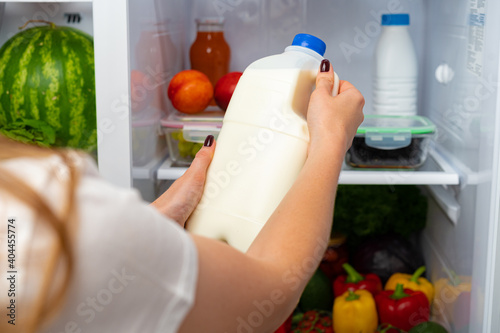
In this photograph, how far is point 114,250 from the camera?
0.43 metres

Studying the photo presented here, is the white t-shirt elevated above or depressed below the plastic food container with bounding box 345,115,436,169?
above

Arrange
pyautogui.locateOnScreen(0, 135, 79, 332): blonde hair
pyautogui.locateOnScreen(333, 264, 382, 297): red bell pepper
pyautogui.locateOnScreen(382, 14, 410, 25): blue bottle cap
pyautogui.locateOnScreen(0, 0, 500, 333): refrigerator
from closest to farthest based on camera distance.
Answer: pyautogui.locateOnScreen(0, 135, 79, 332): blonde hair, pyautogui.locateOnScreen(0, 0, 500, 333): refrigerator, pyautogui.locateOnScreen(382, 14, 410, 25): blue bottle cap, pyautogui.locateOnScreen(333, 264, 382, 297): red bell pepper

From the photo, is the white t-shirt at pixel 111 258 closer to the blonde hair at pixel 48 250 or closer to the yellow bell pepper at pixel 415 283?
the blonde hair at pixel 48 250

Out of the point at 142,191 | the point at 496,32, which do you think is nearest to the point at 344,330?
the point at 142,191

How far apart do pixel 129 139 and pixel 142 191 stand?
0.13m

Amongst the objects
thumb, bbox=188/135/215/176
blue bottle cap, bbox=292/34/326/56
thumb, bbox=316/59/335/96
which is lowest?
thumb, bbox=188/135/215/176

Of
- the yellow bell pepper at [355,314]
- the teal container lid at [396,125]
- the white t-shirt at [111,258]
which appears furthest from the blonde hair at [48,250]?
the yellow bell pepper at [355,314]

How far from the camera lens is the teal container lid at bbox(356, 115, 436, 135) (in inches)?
47.2

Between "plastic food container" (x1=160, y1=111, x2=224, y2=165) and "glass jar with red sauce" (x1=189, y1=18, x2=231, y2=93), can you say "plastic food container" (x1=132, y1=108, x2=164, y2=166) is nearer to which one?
"plastic food container" (x1=160, y1=111, x2=224, y2=165)

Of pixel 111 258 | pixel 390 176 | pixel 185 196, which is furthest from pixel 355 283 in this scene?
pixel 111 258

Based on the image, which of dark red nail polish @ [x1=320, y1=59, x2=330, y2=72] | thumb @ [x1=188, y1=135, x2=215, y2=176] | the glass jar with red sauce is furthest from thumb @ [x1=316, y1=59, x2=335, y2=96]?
the glass jar with red sauce

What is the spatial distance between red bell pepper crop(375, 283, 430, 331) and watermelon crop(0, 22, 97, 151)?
0.74 meters

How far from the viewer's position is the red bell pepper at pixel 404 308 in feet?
4.35

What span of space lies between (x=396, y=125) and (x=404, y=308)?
16.2 inches
